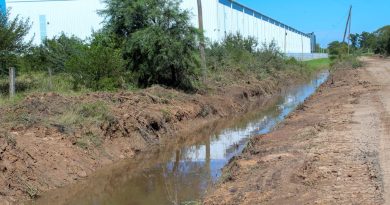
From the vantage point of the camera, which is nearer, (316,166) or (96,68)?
(316,166)

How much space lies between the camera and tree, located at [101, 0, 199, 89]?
2278cm

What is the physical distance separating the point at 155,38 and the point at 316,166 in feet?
48.1

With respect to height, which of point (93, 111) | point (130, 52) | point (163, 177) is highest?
point (130, 52)

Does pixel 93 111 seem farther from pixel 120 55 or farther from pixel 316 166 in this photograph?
pixel 316 166

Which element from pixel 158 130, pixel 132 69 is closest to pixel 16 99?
pixel 158 130

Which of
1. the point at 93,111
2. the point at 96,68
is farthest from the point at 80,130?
the point at 96,68

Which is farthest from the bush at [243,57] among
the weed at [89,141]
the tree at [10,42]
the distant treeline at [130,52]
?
the weed at [89,141]

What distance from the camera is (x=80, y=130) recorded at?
14.1 meters

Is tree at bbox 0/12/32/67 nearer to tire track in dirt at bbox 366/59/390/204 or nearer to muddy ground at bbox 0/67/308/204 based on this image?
muddy ground at bbox 0/67/308/204

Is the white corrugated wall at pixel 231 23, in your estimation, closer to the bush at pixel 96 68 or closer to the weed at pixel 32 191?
the bush at pixel 96 68

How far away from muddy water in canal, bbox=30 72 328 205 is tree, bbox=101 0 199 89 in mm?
5544

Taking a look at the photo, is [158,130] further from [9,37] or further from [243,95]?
[243,95]

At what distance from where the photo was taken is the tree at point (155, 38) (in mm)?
22781

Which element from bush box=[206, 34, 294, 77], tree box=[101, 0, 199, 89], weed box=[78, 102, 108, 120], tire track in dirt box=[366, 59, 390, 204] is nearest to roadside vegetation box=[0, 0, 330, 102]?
tree box=[101, 0, 199, 89]
